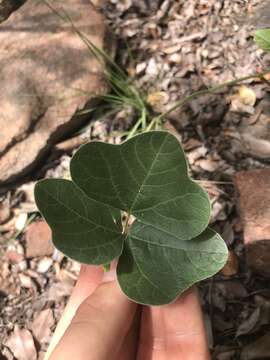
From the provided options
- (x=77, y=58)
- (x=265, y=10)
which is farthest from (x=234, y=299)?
(x=77, y=58)

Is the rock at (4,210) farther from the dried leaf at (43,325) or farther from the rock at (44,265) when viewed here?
the dried leaf at (43,325)

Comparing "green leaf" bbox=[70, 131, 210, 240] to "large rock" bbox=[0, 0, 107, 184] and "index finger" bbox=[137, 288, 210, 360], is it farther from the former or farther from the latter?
"large rock" bbox=[0, 0, 107, 184]

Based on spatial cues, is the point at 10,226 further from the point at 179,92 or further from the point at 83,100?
the point at 179,92

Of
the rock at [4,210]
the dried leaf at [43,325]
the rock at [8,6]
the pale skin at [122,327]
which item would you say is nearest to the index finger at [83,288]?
the pale skin at [122,327]

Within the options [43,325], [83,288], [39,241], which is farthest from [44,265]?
[83,288]

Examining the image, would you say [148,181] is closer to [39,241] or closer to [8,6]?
[39,241]
